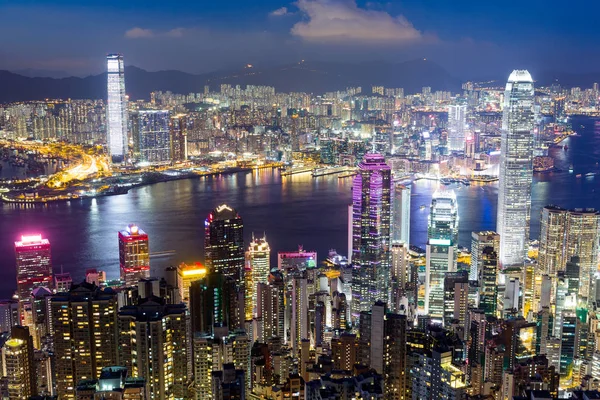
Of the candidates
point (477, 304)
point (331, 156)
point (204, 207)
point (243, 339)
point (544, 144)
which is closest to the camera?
point (243, 339)

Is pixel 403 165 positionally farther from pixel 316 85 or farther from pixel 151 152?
pixel 151 152

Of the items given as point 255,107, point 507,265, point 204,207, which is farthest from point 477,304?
point 255,107

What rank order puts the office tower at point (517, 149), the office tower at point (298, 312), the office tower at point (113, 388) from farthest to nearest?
the office tower at point (517, 149) < the office tower at point (298, 312) < the office tower at point (113, 388)

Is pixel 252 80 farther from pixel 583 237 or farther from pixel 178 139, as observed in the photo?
pixel 583 237

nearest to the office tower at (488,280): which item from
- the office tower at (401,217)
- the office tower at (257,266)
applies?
the office tower at (401,217)

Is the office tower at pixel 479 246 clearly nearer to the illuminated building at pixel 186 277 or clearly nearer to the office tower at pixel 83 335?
the illuminated building at pixel 186 277

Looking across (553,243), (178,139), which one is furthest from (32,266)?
(178,139)

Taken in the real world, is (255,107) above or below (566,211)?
above

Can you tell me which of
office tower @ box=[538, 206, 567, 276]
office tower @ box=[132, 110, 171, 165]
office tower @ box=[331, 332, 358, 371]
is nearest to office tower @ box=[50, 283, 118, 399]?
office tower @ box=[331, 332, 358, 371]
